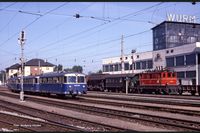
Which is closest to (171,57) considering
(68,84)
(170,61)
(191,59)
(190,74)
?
(170,61)

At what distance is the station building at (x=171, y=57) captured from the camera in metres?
65.9

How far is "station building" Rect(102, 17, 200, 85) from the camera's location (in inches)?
2594

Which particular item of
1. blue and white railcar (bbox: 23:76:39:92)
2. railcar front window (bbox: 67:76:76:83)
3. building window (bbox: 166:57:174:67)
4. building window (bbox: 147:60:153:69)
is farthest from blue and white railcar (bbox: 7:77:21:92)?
building window (bbox: 147:60:153:69)

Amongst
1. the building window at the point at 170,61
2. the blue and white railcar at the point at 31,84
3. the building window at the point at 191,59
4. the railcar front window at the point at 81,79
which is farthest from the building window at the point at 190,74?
the railcar front window at the point at 81,79

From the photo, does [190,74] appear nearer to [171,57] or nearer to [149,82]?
[171,57]

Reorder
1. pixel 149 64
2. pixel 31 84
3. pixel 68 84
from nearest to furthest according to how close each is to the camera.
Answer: pixel 68 84
pixel 31 84
pixel 149 64

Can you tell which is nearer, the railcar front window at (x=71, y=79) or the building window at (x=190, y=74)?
the railcar front window at (x=71, y=79)

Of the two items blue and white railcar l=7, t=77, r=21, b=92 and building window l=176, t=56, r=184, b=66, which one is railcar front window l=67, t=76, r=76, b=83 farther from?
building window l=176, t=56, r=184, b=66

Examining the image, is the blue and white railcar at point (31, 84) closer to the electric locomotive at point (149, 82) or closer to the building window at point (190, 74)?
the electric locomotive at point (149, 82)

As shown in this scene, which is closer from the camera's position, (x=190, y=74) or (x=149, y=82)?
(x=149, y=82)

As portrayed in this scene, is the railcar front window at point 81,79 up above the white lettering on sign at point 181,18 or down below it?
below

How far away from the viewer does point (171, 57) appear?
73375 millimetres

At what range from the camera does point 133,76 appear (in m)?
52.8

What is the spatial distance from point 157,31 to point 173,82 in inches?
2464
